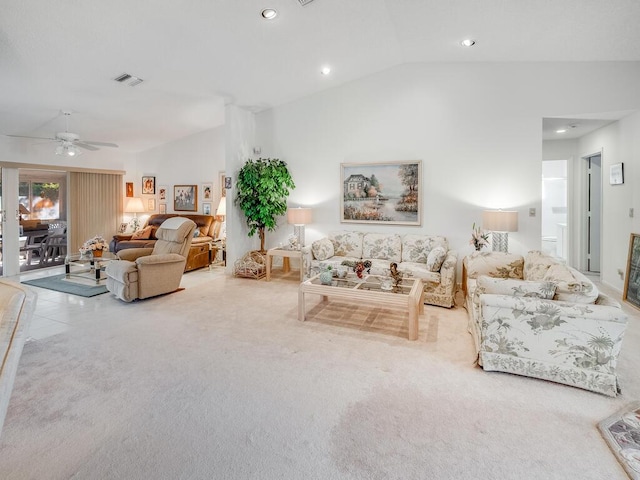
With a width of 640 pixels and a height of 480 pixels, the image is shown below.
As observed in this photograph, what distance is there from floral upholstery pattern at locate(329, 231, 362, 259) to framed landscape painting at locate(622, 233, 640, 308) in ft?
11.3

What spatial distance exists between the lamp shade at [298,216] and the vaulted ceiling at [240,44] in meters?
2.01

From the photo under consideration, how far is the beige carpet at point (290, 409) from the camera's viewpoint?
1.71m

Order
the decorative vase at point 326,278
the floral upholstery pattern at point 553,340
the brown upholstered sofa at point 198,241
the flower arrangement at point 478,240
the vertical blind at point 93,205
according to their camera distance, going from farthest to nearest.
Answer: the vertical blind at point 93,205 < the brown upholstered sofa at point 198,241 < the flower arrangement at point 478,240 < the decorative vase at point 326,278 < the floral upholstery pattern at point 553,340

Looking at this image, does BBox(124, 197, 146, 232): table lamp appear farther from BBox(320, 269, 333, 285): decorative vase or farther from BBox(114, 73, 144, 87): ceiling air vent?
BBox(320, 269, 333, 285): decorative vase

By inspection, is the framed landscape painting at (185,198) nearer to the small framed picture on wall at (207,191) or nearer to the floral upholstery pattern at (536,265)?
the small framed picture on wall at (207,191)

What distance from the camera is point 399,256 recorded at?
5.17 meters

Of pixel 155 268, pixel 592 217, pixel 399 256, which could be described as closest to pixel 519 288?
pixel 399 256

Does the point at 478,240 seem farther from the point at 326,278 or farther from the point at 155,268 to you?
the point at 155,268

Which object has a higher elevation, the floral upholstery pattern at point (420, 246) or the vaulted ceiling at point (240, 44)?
the vaulted ceiling at point (240, 44)

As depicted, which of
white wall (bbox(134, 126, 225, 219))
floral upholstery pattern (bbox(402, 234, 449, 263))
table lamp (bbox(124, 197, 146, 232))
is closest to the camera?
floral upholstery pattern (bbox(402, 234, 449, 263))

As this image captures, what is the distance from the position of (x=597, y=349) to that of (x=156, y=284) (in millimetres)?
4622

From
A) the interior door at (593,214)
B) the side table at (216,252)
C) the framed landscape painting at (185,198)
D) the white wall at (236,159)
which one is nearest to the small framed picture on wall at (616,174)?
the interior door at (593,214)

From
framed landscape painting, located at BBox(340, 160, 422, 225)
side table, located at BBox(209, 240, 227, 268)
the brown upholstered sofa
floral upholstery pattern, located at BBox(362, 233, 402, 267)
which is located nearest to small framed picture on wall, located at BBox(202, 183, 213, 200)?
→ the brown upholstered sofa

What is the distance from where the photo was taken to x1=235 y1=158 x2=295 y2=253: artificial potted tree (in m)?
5.83
